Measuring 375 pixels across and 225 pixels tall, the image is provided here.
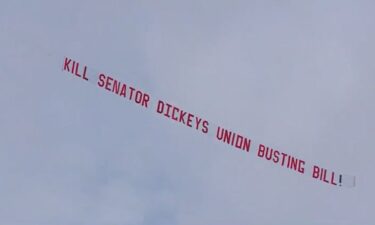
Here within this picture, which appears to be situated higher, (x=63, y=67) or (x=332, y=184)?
(x=63, y=67)

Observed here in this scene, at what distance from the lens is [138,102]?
43.2 m

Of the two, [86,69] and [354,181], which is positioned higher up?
[86,69]

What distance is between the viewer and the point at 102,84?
140ft

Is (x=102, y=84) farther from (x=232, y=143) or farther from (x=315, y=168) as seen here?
(x=315, y=168)

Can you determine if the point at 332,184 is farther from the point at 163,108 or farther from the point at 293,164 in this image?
the point at 163,108

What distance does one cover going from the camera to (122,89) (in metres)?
43.2

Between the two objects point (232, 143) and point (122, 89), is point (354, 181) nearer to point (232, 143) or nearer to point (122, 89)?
point (232, 143)

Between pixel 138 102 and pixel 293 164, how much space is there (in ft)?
34.9

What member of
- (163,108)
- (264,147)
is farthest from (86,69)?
(264,147)

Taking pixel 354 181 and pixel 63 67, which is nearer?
pixel 63 67

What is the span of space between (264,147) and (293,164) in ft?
7.01

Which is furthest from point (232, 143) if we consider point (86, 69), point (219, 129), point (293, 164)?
point (86, 69)

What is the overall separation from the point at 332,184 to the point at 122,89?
14.8 metres

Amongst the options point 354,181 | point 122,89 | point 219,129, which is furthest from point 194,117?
point 354,181
